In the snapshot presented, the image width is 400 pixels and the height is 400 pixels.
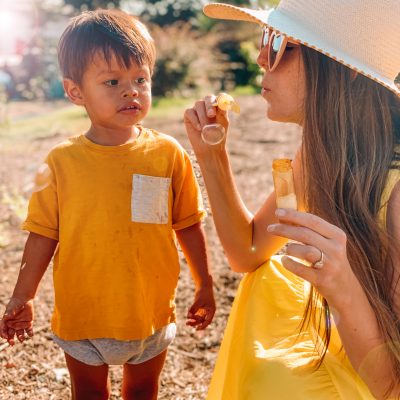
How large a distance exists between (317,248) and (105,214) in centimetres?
72

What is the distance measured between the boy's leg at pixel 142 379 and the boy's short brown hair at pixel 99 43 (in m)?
0.98

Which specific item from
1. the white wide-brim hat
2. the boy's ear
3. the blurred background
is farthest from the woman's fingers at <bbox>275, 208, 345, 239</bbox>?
the blurred background

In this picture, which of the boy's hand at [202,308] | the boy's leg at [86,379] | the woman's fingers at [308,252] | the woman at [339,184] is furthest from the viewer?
the boy's hand at [202,308]

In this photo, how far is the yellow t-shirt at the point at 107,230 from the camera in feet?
6.14

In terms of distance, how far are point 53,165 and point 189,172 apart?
0.46 m

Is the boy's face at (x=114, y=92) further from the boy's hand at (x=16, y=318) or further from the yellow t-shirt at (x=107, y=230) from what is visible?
the boy's hand at (x=16, y=318)

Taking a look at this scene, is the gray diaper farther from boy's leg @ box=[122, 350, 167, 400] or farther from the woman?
the woman

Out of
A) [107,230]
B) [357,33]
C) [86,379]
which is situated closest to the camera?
[357,33]

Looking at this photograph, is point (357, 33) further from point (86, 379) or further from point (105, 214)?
point (86, 379)

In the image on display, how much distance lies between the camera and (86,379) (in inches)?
79.5

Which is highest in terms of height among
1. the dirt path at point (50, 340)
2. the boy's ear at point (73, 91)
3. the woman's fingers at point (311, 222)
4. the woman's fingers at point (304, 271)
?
the boy's ear at point (73, 91)

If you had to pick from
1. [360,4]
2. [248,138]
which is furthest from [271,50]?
[248,138]

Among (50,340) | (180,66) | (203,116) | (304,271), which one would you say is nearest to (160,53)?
(180,66)

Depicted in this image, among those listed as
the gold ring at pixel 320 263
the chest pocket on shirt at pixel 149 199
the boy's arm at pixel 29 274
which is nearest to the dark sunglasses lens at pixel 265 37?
the chest pocket on shirt at pixel 149 199
